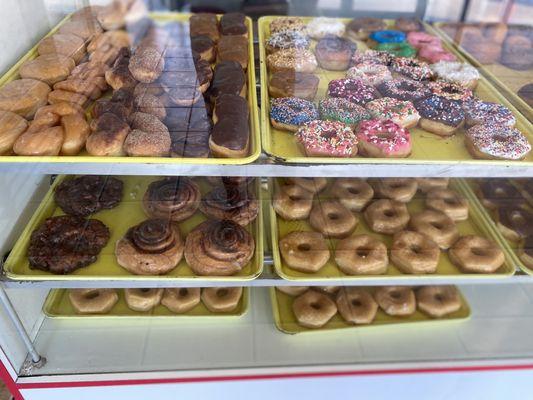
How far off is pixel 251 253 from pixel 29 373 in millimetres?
1033

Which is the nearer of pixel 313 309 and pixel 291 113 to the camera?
pixel 291 113

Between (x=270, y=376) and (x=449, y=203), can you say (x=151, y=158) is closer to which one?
(x=270, y=376)

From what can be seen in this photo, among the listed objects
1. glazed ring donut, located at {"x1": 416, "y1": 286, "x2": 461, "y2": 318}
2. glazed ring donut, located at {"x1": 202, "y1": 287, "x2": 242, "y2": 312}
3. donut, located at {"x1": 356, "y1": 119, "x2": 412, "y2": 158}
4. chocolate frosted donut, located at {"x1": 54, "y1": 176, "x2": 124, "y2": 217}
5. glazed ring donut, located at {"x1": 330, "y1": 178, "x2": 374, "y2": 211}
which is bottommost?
glazed ring donut, located at {"x1": 416, "y1": 286, "x2": 461, "y2": 318}

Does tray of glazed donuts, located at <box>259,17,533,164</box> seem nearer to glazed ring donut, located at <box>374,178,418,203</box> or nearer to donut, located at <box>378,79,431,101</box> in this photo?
donut, located at <box>378,79,431,101</box>

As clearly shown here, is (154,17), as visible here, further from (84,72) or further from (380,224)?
(380,224)

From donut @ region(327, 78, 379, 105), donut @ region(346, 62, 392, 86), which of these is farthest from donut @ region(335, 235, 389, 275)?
donut @ region(346, 62, 392, 86)

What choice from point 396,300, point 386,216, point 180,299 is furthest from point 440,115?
point 180,299

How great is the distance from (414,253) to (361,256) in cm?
23

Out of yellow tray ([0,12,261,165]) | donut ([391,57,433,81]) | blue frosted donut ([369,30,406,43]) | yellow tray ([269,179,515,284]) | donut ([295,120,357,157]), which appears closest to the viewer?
yellow tray ([0,12,261,165])

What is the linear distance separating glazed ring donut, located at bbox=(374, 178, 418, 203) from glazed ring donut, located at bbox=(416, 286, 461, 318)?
46cm

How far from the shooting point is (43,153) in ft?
4.42

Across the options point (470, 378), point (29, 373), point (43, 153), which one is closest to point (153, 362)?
point (29, 373)

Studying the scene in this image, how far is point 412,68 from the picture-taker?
2.02 meters

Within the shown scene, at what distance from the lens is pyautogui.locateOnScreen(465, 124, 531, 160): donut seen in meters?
1.51
